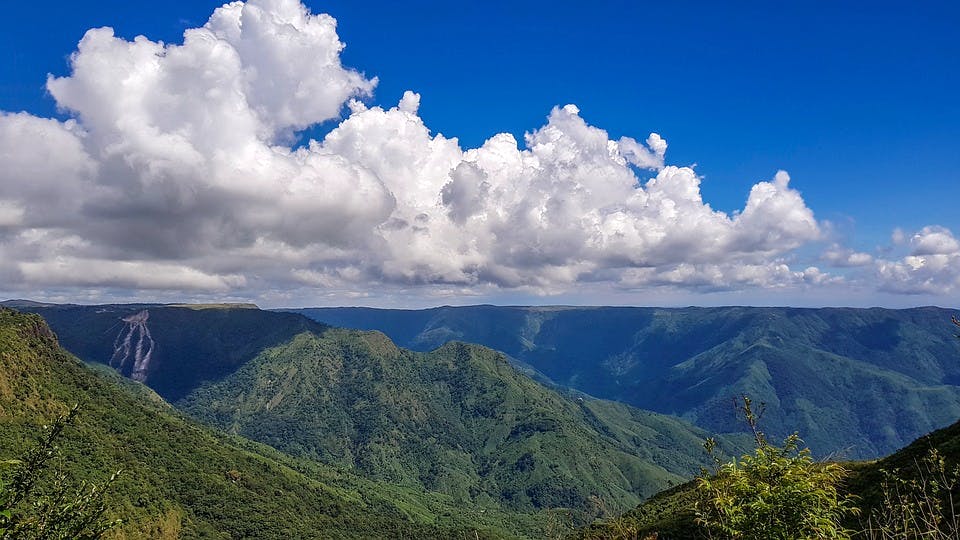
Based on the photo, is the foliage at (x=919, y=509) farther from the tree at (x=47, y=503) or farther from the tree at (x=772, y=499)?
the tree at (x=47, y=503)

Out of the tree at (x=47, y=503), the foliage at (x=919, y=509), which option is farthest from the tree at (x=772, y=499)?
the tree at (x=47, y=503)

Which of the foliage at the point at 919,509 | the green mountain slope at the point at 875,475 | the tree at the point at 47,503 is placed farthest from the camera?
the green mountain slope at the point at 875,475

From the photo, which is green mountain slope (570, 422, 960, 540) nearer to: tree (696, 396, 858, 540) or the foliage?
the foliage

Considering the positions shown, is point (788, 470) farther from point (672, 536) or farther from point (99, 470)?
point (99, 470)

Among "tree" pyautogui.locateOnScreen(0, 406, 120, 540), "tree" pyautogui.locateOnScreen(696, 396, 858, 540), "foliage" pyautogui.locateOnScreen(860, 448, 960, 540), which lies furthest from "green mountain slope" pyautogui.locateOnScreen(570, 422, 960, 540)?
"tree" pyautogui.locateOnScreen(0, 406, 120, 540)

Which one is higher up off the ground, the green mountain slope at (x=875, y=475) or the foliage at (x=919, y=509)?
the foliage at (x=919, y=509)

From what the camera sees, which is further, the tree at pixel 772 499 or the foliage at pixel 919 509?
the tree at pixel 772 499

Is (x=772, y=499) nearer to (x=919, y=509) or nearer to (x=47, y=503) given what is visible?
(x=919, y=509)
